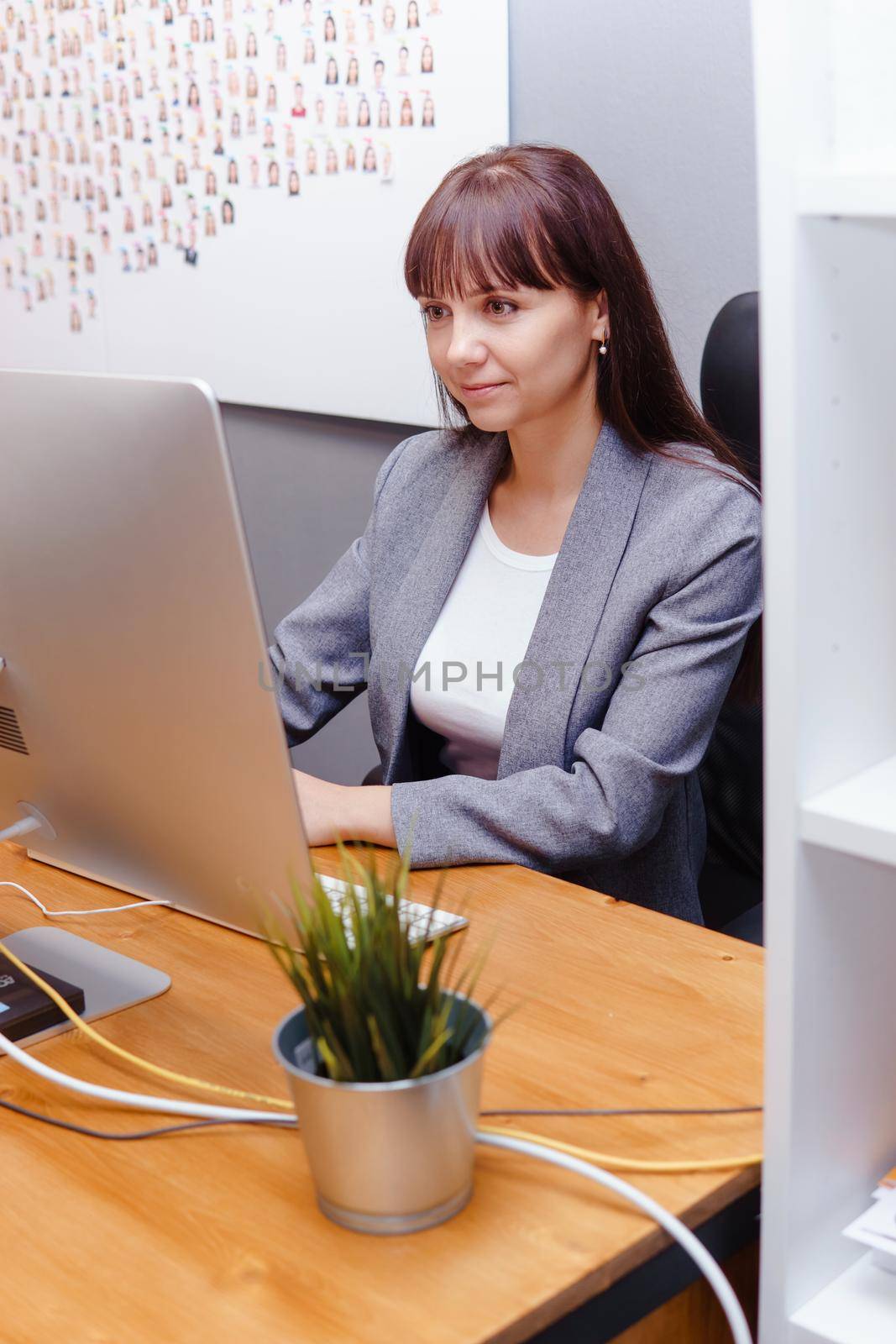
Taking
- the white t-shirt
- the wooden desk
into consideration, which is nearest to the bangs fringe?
the white t-shirt

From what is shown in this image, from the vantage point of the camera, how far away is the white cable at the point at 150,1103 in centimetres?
82

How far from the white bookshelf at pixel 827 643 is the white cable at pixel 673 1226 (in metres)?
0.05

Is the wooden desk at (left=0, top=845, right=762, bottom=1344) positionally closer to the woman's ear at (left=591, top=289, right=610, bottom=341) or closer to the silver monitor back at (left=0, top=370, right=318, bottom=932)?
the silver monitor back at (left=0, top=370, right=318, bottom=932)

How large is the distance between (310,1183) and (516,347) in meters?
1.00

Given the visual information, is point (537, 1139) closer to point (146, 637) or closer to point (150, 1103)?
point (150, 1103)

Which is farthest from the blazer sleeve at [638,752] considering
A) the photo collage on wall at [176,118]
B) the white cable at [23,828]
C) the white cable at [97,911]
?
the photo collage on wall at [176,118]

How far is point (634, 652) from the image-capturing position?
4.71 feet

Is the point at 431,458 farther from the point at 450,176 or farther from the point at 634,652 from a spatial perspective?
the point at 634,652

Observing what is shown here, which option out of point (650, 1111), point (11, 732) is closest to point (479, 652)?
point (11, 732)

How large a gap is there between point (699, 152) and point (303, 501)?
1.08 metres

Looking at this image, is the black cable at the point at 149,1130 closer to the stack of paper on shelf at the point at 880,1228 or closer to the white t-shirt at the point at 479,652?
the stack of paper on shelf at the point at 880,1228

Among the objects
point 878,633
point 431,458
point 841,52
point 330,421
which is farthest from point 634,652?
point 330,421

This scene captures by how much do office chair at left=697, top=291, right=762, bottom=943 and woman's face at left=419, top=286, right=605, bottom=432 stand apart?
0.15m

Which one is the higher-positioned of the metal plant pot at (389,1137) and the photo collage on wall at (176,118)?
the photo collage on wall at (176,118)
